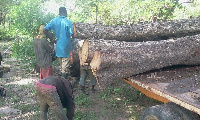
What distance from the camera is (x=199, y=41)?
3873 millimetres

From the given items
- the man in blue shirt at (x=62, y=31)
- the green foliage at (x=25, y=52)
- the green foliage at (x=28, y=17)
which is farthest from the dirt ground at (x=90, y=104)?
the green foliage at (x=28, y=17)

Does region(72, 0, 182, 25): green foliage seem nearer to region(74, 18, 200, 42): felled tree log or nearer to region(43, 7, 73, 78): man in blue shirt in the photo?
→ region(74, 18, 200, 42): felled tree log

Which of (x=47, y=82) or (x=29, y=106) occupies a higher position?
(x=47, y=82)

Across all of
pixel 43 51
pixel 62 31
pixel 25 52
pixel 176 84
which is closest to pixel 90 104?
pixel 43 51

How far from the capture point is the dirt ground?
14.6 ft

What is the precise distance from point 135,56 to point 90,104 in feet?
7.05

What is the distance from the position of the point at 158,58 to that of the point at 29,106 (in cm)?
325

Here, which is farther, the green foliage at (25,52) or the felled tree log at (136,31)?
the green foliage at (25,52)

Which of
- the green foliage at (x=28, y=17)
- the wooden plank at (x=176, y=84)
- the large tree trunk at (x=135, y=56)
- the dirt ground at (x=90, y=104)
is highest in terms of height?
the green foliage at (x=28, y=17)

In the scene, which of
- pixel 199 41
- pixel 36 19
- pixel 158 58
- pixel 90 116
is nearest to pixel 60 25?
pixel 36 19

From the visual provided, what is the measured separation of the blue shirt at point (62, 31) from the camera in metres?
5.53

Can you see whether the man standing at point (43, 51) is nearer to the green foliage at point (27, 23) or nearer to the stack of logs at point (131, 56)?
the stack of logs at point (131, 56)

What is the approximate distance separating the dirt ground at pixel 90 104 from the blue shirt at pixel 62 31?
1.23 metres

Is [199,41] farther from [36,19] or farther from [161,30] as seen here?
[36,19]
